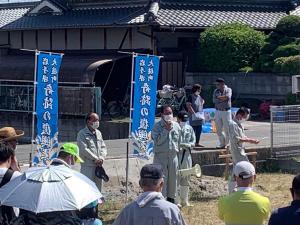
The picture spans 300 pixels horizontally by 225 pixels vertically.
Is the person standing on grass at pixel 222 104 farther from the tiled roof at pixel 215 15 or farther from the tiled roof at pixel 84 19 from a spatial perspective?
the tiled roof at pixel 84 19

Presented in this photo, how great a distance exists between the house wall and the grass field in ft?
40.4

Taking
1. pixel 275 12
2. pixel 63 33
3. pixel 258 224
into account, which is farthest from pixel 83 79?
pixel 258 224

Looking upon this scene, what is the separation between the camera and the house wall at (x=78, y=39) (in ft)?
87.8

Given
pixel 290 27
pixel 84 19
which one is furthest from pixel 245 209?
pixel 84 19

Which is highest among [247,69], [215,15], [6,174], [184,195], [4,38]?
[215,15]

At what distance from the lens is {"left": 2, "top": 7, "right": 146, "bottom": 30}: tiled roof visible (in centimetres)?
2659

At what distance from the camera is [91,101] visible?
23219mm

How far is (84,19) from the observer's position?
28484 millimetres

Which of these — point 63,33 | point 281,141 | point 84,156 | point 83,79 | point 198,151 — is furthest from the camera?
point 63,33

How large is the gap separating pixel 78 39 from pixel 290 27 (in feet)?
28.5

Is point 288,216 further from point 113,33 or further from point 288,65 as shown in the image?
point 113,33

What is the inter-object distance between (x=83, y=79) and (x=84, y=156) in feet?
48.6

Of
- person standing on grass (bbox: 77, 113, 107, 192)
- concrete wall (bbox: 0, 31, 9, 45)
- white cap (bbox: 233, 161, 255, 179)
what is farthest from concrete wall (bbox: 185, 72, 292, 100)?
white cap (bbox: 233, 161, 255, 179)

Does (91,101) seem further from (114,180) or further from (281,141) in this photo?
(114,180)
